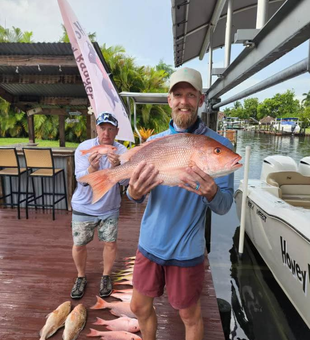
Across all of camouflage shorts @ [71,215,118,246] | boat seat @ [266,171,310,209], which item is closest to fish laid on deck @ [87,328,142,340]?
camouflage shorts @ [71,215,118,246]

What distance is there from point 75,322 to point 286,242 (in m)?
2.98

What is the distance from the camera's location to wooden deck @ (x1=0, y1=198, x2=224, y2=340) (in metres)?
2.44

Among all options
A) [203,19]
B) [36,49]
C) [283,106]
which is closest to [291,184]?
[203,19]

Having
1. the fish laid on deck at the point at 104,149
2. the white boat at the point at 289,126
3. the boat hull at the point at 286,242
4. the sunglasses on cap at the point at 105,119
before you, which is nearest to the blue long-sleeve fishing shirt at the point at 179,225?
the fish laid on deck at the point at 104,149

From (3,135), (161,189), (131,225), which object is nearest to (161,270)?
(161,189)

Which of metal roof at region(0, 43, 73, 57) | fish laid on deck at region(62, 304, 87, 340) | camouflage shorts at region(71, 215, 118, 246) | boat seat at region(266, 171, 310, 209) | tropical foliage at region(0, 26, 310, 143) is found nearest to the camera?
fish laid on deck at region(62, 304, 87, 340)

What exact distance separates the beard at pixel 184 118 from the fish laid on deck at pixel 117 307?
201cm

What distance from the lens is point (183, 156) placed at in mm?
1487

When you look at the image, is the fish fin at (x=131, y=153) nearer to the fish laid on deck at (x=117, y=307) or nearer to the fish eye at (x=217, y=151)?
the fish eye at (x=217, y=151)

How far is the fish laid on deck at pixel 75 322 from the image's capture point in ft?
7.33

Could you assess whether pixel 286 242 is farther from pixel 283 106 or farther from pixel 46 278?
pixel 283 106

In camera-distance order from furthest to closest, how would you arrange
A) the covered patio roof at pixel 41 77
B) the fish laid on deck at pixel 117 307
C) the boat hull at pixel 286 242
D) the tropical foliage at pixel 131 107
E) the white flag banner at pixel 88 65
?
1. the tropical foliage at pixel 131 107
2. the covered patio roof at pixel 41 77
3. the white flag banner at pixel 88 65
4. the boat hull at pixel 286 242
5. the fish laid on deck at pixel 117 307

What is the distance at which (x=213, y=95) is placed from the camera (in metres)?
4.69

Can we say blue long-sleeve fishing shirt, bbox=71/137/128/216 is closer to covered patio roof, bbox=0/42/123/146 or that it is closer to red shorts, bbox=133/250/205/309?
red shorts, bbox=133/250/205/309
